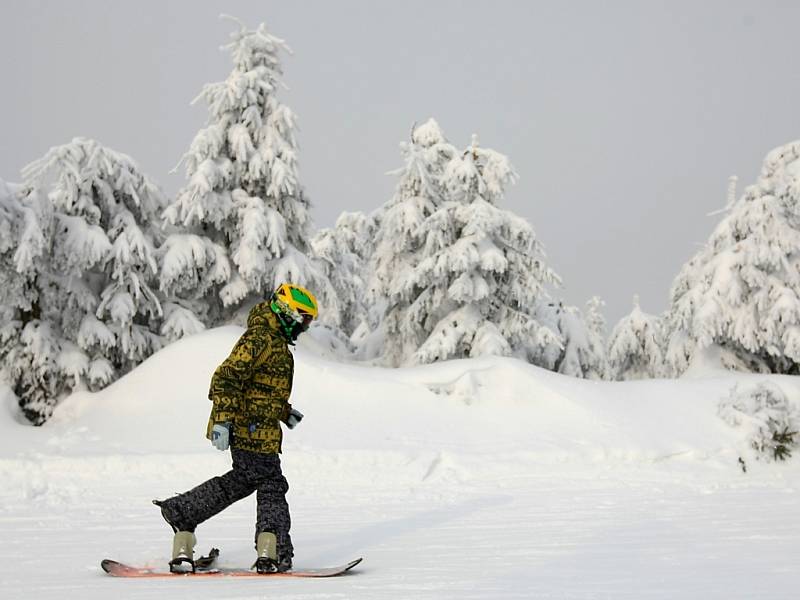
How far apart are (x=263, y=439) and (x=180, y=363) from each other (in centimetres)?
913

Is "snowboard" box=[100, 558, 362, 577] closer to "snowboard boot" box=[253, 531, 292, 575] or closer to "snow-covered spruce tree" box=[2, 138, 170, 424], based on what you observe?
"snowboard boot" box=[253, 531, 292, 575]

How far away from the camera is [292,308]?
15.7 ft

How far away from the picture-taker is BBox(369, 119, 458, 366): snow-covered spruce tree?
67.8 ft

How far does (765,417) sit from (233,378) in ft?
33.5

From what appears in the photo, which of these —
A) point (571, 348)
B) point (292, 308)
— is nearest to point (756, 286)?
point (571, 348)

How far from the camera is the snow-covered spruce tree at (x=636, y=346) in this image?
2616cm

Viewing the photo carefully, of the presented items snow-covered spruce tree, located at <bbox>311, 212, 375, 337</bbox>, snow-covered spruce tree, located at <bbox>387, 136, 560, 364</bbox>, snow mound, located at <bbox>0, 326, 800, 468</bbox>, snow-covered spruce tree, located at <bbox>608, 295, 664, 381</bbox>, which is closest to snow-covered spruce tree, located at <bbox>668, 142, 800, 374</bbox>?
snow-covered spruce tree, located at <bbox>387, 136, 560, 364</bbox>

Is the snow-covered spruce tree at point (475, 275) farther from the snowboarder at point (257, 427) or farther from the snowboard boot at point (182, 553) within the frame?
the snowboard boot at point (182, 553)

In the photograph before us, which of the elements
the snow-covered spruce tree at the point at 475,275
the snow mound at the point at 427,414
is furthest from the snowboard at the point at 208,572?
the snow-covered spruce tree at the point at 475,275

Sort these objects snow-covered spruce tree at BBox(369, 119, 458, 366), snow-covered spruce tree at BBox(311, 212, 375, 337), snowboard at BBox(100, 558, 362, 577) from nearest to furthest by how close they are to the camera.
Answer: snowboard at BBox(100, 558, 362, 577), snow-covered spruce tree at BBox(369, 119, 458, 366), snow-covered spruce tree at BBox(311, 212, 375, 337)

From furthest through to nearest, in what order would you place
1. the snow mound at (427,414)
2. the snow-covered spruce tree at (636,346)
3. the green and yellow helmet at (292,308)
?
1. the snow-covered spruce tree at (636,346)
2. the snow mound at (427,414)
3. the green and yellow helmet at (292,308)

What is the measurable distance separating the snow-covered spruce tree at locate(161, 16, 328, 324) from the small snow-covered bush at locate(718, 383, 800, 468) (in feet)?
32.2

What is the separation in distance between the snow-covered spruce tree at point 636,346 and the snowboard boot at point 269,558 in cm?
2301

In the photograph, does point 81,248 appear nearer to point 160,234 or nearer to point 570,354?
point 160,234
